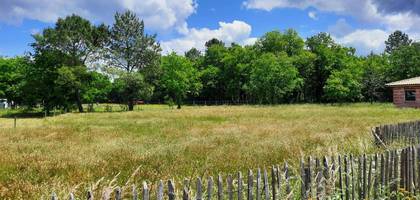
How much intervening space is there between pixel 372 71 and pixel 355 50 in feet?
55.6

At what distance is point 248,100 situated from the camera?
305 feet

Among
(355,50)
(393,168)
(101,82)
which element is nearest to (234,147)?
(393,168)

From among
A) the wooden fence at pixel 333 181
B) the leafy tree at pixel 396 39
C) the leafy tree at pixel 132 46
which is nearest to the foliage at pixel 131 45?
the leafy tree at pixel 132 46

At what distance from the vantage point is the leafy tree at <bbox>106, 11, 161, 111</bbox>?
6925cm

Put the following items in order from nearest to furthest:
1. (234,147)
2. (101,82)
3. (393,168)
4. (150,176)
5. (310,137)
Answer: (393,168)
(150,176)
(234,147)
(310,137)
(101,82)

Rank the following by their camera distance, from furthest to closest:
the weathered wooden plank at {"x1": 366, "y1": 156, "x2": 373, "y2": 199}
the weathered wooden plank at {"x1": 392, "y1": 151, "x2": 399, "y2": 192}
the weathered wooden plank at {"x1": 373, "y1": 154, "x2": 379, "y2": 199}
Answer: the weathered wooden plank at {"x1": 392, "y1": 151, "x2": 399, "y2": 192} < the weathered wooden plank at {"x1": 373, "y1": 154, "x2": 379, "y2": 199} < the weathered wooden plank at {"x1": 366, "y1": 156, "x2": 373, "y2": 199}

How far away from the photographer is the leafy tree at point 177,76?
78.8 meters

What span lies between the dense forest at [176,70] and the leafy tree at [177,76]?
0.20 meters

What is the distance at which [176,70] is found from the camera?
8019cm

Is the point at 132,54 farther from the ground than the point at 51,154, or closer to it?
farther from the ground

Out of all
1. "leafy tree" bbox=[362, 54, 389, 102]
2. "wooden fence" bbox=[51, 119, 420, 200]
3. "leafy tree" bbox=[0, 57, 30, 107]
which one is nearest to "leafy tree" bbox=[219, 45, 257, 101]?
"leafy tree" bbox=[362, 54, 389, 102]

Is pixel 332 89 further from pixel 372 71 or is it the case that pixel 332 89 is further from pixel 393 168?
pixel 393 168

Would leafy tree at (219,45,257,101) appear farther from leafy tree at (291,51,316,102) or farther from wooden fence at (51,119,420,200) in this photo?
wooden fence at (51,119,420,200)

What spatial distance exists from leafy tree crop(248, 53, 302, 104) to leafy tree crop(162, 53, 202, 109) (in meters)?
12.6
